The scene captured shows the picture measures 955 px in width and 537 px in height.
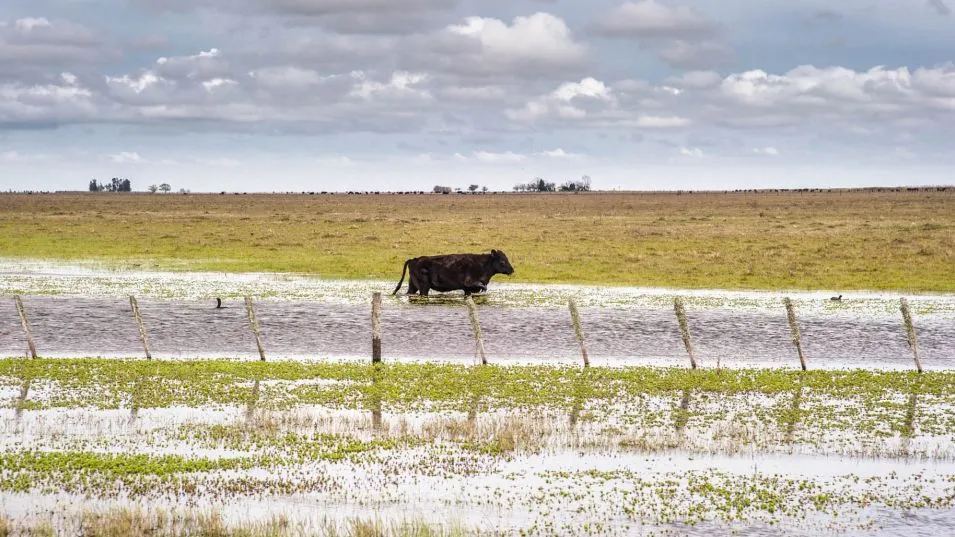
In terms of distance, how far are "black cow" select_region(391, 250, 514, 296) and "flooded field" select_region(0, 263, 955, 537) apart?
699cm

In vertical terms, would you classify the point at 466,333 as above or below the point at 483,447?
above

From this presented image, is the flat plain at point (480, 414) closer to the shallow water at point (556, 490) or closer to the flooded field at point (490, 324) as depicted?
the shallow water at point (556, 490)

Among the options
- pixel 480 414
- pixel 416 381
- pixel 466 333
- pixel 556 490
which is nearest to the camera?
pixel 556 490

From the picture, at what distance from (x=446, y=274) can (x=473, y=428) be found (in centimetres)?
2232

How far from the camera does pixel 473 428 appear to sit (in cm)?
1650

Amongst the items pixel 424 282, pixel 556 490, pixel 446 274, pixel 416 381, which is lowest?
pixel 556 490

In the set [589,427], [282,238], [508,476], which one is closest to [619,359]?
[589,427]

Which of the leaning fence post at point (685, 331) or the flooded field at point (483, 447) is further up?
the leaning fence post at point (685, 331)

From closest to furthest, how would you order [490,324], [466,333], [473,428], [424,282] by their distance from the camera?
[473,428], [466,333], [490,324], [424,282]

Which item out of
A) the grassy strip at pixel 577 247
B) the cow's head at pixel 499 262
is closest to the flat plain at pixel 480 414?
the cow's head at pixel 499 262

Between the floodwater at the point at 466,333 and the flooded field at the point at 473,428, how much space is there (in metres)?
0.16

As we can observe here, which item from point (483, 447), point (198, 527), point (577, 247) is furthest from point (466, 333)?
point (577, 247)

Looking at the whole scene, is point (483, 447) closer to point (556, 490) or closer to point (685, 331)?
point (556, 490)

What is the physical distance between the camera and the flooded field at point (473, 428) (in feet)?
40.0
